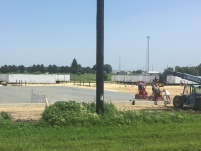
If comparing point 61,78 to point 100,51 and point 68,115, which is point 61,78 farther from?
point 68,115

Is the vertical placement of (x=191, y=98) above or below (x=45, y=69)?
below

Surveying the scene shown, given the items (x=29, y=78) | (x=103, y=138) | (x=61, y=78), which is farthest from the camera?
(x=61, y=78)

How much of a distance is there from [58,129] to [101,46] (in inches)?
168

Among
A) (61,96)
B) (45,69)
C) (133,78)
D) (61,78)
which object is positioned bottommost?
(61,96)

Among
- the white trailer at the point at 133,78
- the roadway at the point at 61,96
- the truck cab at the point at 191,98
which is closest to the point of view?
the truck cab at the point at 191,98

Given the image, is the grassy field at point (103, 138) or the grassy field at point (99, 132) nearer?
the grassy field at point (103, 138)

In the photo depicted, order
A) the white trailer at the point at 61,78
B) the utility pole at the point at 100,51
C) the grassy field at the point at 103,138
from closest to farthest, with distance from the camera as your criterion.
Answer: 1. the grassy field at the point at 103,138
2. the utility pole at the point at 100,51
3. the white trailer at the point at 61,78

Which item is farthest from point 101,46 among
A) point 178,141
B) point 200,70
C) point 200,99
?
point 200,70

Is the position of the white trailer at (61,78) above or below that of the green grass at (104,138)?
above

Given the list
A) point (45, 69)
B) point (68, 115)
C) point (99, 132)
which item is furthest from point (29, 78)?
point (45, 69)

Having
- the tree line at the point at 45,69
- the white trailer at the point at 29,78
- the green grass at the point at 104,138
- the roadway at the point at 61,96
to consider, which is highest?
the tree line at the point at 45,69

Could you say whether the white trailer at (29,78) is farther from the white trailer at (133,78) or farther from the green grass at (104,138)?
the green grass at (104,138)

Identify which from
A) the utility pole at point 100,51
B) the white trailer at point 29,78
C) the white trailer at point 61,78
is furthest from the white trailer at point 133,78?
the utility pole at point 100,51

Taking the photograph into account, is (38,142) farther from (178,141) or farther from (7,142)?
(178,141)
